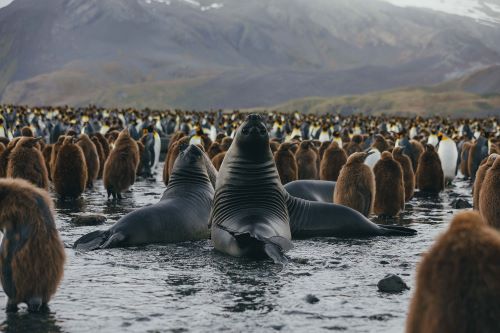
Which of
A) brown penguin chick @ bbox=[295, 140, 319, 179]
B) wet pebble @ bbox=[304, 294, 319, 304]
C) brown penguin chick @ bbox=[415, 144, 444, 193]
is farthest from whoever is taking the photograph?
brown penguin chick @ bbox=[295, 140, 319, 179]

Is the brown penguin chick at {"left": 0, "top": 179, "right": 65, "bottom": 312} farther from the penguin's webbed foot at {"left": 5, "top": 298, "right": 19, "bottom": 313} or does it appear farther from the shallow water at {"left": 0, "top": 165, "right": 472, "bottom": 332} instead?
the shallow water at {"left": 0, "top": 165, "right": 472, "bottom": 332}

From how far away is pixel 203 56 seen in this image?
565ft

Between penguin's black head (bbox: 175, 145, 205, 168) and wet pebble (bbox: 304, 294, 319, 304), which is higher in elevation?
penguin's black head (bbox: 175, 145, 205, 168)

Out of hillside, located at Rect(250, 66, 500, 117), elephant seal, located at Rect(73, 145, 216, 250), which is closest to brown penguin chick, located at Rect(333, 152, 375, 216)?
elephant seal, located at Rect(73, 145, 216, 250)

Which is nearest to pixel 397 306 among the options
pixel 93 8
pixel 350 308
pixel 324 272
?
pixel 350 308

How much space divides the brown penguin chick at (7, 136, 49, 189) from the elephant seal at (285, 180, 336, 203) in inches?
131

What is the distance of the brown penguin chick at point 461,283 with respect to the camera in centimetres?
246

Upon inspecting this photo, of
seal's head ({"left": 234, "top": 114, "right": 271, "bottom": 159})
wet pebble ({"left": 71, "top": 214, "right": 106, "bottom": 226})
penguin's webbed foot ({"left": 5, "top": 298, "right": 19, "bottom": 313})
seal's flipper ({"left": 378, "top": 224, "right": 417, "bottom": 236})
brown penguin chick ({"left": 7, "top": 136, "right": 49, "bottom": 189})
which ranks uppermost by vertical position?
seal's head ({"left": 234, "top": 114, "right": 271, "bottom": 159})

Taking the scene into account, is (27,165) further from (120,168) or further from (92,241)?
(92,241)

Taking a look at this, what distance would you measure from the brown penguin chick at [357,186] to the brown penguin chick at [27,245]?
5.30 m

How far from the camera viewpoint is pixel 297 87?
130375mm

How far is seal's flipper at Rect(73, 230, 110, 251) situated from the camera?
23.3 feet

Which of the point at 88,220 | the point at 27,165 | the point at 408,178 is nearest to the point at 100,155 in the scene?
the point at 27,165

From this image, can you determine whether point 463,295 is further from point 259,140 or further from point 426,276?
point 259,140
